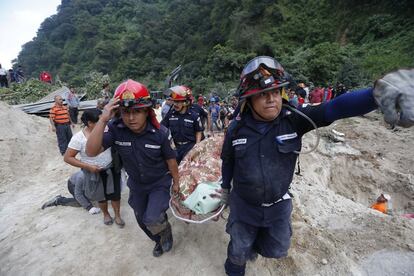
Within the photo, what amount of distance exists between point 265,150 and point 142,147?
1.38 m

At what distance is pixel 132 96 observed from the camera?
8.28ft

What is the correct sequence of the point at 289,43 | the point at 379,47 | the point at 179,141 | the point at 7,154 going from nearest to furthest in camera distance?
the point at 179,141 → the point at 7,154 → the point at 379,47 → the point at 289,43

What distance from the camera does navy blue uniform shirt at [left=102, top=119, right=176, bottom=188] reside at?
8.91 feet

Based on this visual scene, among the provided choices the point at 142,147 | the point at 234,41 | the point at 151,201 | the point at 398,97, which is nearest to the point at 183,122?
the point at 142,147

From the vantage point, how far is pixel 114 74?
4588cm

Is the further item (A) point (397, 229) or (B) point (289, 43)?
(B) point (289, 43)

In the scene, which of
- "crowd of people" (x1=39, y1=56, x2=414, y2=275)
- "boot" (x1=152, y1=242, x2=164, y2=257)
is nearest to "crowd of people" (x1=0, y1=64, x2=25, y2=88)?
"crowd of people" (x1=39, y1=56, x2=414, y2=275)

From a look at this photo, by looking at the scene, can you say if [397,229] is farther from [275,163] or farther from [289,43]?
[289,43]

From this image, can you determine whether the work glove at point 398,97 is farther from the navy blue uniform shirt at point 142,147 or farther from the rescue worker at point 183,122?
the rescue worker at point 183,122

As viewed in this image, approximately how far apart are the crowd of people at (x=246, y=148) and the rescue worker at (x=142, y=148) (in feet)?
0.03

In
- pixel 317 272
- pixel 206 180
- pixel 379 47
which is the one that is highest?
pixel 379 47

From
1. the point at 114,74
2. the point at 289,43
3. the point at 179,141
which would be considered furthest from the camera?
the point at 114,74

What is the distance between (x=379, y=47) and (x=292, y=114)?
2310 centimetres

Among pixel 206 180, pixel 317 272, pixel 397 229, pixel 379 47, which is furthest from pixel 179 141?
pixel 379 47
